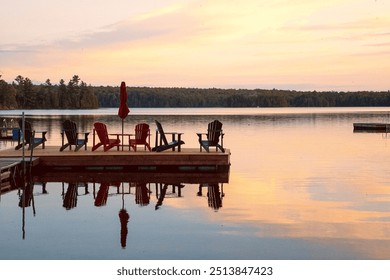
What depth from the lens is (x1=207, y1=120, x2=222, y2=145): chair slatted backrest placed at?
18250 millimetres

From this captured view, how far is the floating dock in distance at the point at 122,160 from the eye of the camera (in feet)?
60.1

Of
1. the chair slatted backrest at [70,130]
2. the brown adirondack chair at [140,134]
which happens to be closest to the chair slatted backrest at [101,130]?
the chair slatted backrest at [70,130]

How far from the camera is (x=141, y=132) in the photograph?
18.5m

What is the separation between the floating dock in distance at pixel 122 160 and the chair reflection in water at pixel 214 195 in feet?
7.15

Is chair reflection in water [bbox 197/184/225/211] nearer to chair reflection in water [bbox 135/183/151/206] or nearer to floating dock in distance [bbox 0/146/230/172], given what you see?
chair reflection in water [bbox 135/183/151/206]

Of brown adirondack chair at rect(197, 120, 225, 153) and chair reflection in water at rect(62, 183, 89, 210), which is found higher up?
brown adirondack chair at rect(197, 120, 225, 153)

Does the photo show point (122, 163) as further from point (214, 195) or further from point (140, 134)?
point (214, 195)

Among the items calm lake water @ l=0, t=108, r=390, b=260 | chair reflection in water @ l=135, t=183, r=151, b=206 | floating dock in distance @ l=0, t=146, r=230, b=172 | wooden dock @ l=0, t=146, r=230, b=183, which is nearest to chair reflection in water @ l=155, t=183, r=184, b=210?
calm lake water @ l=0, t=108, r=390, b=260

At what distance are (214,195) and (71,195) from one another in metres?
3.25

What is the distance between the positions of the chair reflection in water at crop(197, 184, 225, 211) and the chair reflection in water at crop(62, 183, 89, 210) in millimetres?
2798

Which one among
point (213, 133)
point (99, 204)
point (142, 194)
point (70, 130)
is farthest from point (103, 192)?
point (213, 133)

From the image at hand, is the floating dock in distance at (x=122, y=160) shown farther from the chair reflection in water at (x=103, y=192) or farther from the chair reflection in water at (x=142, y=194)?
the chair reflection in water at (x=142, y=194)

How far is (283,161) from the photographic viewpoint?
2470cm
